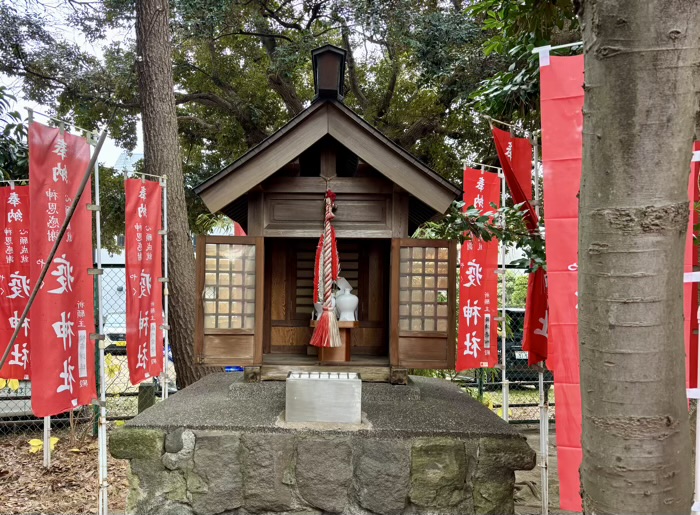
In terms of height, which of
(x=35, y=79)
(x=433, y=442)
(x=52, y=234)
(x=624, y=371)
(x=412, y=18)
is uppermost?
(x=412, y=18)

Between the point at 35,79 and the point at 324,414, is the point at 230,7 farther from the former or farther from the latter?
the point at 324,414

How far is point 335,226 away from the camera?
14.1 ft

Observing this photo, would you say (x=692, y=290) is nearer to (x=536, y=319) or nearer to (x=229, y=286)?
(x=536, y=319)

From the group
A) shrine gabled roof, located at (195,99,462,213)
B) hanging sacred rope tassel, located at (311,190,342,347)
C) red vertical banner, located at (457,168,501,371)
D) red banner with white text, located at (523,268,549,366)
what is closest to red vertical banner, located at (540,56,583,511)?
red banner with white text, located at (523,268,549,366)

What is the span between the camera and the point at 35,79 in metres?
10.0

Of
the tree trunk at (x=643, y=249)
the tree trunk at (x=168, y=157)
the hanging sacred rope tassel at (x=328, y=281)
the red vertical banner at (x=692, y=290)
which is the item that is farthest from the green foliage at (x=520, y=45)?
the tree trunk at (x=168, y=157)

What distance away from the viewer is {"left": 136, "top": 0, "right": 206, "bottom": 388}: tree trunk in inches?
264

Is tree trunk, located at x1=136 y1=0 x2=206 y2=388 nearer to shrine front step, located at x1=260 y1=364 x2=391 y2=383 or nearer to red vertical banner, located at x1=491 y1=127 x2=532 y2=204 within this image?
shrine front step, located at x1=260 y1=364 x2=391 y2=383

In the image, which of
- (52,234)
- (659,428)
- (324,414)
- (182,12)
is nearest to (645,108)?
(659,428)

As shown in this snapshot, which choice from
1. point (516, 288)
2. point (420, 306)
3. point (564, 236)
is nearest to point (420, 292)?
point (420, 306)

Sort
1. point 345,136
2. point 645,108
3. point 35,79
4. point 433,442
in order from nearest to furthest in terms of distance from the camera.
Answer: point 645,108 → point 433,442 → point 345,136 → point 35,79

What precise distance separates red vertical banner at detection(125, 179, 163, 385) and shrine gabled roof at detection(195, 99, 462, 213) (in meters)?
1.74

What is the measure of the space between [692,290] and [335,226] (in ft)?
8.26

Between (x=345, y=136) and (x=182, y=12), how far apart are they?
6.92 m
